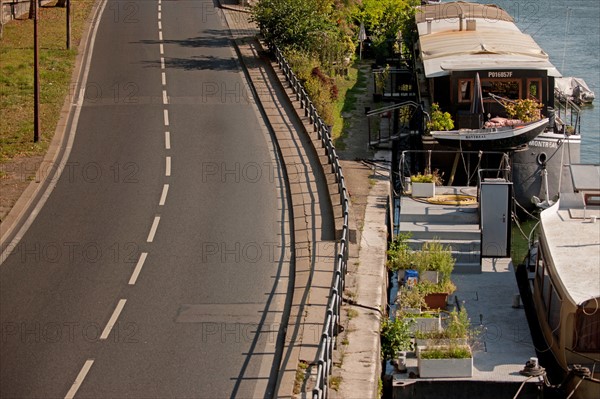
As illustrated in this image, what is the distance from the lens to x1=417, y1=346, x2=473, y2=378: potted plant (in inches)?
798

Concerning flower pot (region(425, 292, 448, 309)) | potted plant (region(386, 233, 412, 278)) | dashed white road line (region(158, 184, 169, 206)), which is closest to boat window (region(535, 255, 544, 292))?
flower pot (region(425, 292, 448, 309))

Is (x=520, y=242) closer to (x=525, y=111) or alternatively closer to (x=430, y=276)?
(x=525, y=111)

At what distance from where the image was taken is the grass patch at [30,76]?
33.5m

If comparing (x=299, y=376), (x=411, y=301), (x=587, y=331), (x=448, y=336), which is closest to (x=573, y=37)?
(x=411, y=301)

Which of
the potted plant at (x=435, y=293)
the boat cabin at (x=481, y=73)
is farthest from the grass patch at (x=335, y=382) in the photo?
the boat cabin at (x=481, y=73)

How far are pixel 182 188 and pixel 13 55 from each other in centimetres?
2272

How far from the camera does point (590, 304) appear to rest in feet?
69.1

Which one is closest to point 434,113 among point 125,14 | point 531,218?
point 531,218

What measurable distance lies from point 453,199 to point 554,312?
28.4 feet

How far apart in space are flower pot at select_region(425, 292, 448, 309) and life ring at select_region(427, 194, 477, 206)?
7036 millimetres

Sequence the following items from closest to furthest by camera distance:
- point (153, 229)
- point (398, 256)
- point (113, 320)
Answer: point (113, 320) < point (153, 229) < point (398, 256)

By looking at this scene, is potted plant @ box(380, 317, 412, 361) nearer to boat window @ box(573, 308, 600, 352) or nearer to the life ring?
boat window @ box(573, 308, 600, 352)

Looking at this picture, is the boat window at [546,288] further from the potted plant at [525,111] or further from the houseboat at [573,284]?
the potted plant at [525,111]

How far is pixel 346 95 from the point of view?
155ft
